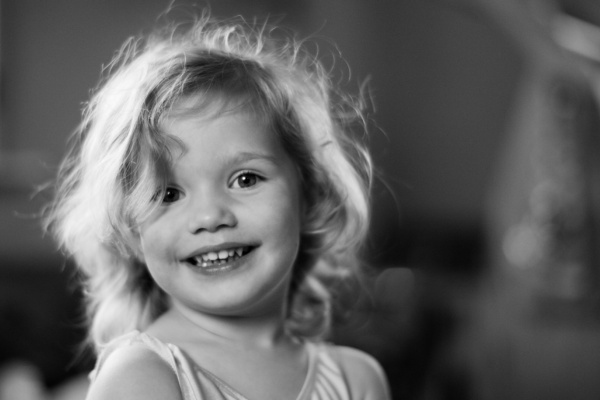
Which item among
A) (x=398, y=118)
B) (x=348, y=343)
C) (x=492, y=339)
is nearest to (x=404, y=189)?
(x=398, y=118)

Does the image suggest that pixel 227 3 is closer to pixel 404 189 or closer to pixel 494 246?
pixel 404 189

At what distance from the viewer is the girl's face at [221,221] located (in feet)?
2.77

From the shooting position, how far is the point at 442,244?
375cm

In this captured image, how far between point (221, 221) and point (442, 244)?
3007 mm

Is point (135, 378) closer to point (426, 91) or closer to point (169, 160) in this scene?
point (169, 160)

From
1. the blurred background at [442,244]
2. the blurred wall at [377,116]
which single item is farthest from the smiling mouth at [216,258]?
the blurred wall at [377,116]

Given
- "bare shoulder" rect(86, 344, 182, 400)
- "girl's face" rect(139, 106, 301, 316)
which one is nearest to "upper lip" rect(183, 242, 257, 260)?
"girl's face" rect(139, 106, 301, 316)

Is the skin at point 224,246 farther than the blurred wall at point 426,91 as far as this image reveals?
No

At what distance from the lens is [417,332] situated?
2.89m

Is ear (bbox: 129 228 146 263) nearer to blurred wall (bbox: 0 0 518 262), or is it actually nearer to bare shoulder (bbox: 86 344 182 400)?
bare shoulder (bbox: 86 344 182 400)

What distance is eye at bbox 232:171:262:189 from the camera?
865 mm

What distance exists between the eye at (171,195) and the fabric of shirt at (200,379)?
0.45ft

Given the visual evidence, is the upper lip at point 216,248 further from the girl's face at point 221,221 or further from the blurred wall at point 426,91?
the blurred wall at point 426,91

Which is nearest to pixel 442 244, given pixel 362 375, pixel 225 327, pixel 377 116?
pixel 377 116
